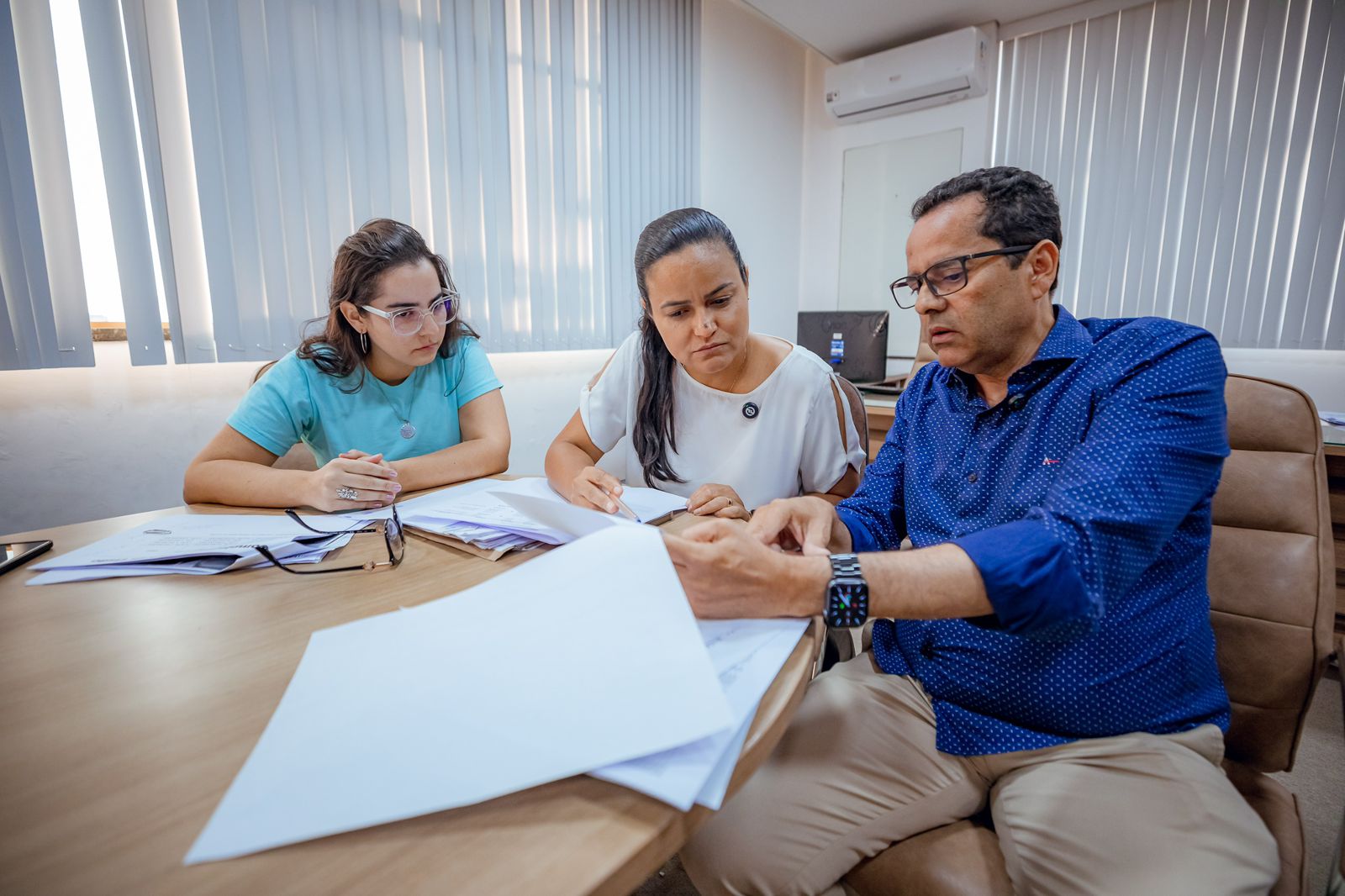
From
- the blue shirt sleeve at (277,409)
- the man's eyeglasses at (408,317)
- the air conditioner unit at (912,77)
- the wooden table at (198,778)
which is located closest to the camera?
the wooden table at (198,778)

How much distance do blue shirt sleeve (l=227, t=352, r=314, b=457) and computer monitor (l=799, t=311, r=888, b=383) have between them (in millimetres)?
2258

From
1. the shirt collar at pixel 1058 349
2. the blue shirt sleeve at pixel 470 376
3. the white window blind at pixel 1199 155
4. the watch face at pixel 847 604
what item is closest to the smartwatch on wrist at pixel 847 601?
the watch face at pixel 847 604

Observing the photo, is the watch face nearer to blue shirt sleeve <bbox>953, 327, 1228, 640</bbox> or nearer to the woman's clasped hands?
blue shirt sleeve <bbox>953, 327, 1228, 640</bbox>

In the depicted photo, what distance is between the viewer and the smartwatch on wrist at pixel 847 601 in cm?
64

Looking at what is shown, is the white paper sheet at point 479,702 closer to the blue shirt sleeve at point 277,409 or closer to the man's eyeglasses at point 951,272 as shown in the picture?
the man's eyeglasses at point 951,272

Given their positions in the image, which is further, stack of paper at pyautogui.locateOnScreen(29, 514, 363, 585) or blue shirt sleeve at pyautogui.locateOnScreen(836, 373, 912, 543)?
blue shirt sleeve at pyautogui.locateOnScreen(836, 373, 912, 543)

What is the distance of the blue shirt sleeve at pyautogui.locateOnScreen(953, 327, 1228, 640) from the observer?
0.63 meters

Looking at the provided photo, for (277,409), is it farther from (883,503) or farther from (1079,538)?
(1079,538)

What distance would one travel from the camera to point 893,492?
115 centimetres

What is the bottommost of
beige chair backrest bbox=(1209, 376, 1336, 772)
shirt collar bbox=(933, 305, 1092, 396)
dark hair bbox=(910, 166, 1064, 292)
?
beige chair backrest bbox=(1209, 376, 1336, 772)

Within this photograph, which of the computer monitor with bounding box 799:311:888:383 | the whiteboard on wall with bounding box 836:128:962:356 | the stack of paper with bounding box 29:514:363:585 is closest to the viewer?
the stack of paper with bounding box 29:514:363:585

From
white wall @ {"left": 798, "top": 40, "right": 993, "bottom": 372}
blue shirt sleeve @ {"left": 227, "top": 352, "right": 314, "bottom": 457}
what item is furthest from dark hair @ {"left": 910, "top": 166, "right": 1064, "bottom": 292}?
white wall @ {"left": 798, "top": 40, "right": 993, "bottom": 372}

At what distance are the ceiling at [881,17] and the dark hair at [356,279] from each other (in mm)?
2842

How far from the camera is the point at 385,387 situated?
1565 mm
